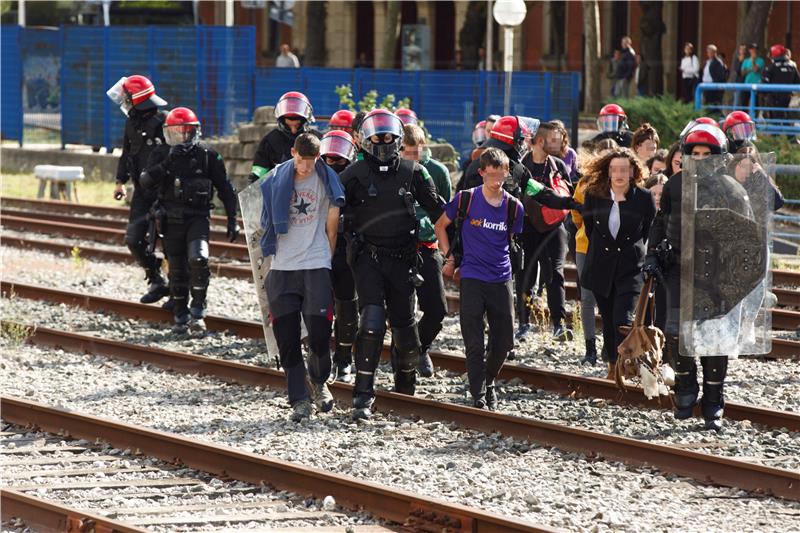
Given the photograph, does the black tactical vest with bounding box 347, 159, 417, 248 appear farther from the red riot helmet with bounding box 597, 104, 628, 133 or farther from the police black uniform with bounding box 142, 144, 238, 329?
the red riot helmet with bounding box 597, 104, 628, 133

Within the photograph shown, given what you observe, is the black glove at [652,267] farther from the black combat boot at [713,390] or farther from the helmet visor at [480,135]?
the helmet visor at [480,135]

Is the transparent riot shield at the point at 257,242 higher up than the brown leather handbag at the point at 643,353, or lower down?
higher up

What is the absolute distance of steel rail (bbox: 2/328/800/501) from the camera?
8438 mm

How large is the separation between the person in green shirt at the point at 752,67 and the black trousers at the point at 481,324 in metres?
17.4

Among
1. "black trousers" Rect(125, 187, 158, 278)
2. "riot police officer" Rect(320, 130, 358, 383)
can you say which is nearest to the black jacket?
"riot police officer" Rect(320, 130, 358, 383)

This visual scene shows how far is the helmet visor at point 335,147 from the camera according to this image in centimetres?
1058

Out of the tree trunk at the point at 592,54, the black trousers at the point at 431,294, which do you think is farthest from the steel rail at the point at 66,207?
the tree trunk at the point at 592,54

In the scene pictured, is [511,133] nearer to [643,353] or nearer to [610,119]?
[643,353]

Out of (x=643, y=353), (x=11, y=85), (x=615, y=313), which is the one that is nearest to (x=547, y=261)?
(x=615, y=313)

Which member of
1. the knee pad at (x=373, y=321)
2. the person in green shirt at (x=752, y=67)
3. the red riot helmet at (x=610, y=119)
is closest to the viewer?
the knee pad at (x=373, y=321)

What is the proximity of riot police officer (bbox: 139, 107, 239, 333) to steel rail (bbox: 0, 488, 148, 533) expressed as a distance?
5.24 metres

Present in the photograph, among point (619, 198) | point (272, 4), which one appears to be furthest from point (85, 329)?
point (272, 4)

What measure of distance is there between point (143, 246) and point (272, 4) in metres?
26.4

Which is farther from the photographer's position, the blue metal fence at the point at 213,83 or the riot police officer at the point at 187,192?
the blue metal fence at the point at 213,83
